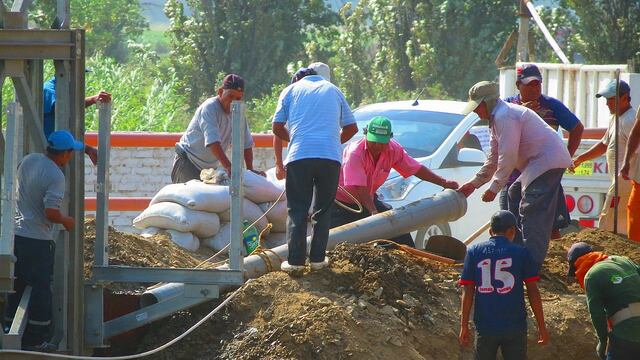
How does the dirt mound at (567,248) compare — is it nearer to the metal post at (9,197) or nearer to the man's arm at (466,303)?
the man's arm at (466,303)

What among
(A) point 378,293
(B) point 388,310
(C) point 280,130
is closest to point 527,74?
(C) point 280,130

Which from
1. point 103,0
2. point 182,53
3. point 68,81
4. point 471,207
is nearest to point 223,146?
point 471,207

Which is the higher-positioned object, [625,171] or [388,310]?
[625,171]

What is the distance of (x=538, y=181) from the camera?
10.3 m

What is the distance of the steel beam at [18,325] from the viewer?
8.13 m

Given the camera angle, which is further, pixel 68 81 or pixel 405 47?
pixel 405 47

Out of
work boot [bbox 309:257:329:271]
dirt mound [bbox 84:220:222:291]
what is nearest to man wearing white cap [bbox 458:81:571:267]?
work boot [bbox 309:257:329:271]

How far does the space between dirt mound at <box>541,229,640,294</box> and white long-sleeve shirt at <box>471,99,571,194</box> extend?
2.80ft

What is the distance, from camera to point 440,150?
1366 centimetres

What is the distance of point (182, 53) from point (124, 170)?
587 inches

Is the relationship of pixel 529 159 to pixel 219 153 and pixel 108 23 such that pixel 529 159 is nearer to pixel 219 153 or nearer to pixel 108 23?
pixel 219 153

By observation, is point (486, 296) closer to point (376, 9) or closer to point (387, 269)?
point (387, 269)

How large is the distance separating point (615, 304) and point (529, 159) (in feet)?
7.96

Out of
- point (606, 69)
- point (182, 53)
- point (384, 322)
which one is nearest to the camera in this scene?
point (384, 322)
